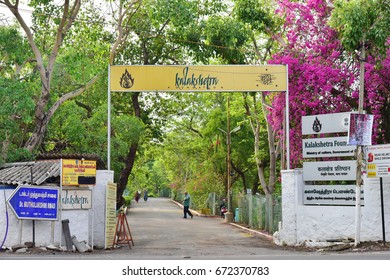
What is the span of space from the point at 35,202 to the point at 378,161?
10515mm

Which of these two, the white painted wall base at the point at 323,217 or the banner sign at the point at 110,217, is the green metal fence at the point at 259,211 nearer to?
the white painted wall base at the point at 323,217

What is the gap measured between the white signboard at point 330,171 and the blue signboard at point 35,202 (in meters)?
8.31

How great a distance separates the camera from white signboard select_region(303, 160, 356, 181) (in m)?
19.1

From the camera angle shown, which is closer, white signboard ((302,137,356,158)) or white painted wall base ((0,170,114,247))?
white painted wall base ((0,170,114,247))

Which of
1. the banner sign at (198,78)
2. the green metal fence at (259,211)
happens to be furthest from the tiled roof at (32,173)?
the green metal fence at (259,211)

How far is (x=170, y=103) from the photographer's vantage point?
4369cm

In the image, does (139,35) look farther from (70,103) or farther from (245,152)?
(245,152)

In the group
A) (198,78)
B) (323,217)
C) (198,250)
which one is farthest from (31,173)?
(323,217)

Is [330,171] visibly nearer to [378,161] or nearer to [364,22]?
[378,161]

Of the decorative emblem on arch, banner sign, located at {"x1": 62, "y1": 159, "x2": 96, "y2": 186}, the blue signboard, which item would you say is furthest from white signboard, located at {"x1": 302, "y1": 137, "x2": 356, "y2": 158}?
the blue signboard

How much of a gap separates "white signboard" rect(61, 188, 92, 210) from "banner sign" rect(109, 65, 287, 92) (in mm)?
4246

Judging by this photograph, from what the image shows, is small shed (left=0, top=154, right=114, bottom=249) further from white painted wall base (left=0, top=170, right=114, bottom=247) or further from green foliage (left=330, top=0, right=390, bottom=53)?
green foliage (left=330, top=0, right=390, bottom=53)

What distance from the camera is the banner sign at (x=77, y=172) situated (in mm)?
18797

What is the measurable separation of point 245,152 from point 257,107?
6487 mm
